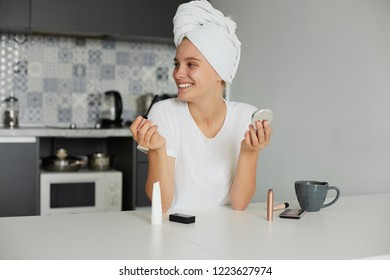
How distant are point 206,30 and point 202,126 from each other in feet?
1.14

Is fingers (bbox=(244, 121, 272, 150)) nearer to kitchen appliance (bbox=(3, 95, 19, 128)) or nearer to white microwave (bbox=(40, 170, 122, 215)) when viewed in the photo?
white microwave (bbox=(40, 170, 122, 215))

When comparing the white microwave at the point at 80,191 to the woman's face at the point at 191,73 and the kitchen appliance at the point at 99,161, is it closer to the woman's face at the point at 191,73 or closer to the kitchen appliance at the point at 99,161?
the kitchen appliance at the point at 99,161

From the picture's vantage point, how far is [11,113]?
12.7 feet

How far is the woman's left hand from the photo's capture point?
1.59 metres

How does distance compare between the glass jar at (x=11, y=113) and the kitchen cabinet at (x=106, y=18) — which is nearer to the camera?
the kitchen cabinet at (x=106, y=18)

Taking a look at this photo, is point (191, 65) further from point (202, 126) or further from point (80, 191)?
point (80, 191)

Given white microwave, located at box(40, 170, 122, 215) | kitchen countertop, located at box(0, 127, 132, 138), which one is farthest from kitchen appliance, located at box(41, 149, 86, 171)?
kitchen countertop, located at box(0, 127, 132, 138)

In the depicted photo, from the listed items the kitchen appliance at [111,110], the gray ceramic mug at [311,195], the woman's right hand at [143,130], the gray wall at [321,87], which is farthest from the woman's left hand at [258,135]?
the kitchen appliance at [111,110]

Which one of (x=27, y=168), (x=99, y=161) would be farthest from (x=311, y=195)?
(x=99, y=161)

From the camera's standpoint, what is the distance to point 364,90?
253cm

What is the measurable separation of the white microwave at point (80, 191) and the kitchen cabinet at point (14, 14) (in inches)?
40.8

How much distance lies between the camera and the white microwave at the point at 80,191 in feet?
11.8
